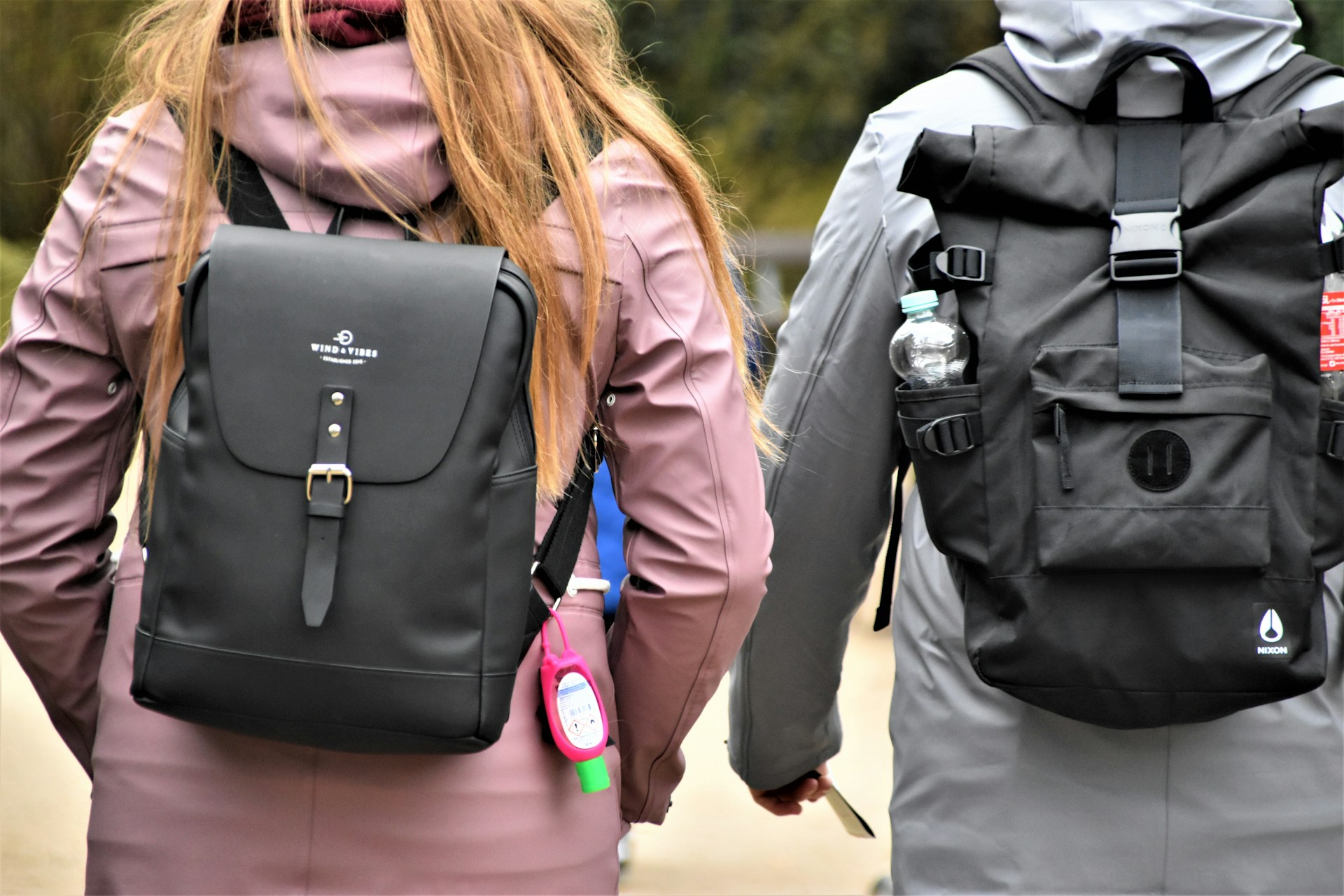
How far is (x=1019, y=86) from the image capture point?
1949 mm

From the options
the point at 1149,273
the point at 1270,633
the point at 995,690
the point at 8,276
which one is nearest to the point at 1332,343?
the point at 1149,273

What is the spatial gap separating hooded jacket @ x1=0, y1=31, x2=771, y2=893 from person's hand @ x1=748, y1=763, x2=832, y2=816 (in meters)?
0.61

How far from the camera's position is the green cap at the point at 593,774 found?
1641mm

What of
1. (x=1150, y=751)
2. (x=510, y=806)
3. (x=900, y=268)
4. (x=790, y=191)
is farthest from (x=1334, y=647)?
(x=790, y=191)

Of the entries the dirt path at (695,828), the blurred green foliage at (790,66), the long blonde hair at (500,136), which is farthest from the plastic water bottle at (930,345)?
the blurred green foliage at (790,66)

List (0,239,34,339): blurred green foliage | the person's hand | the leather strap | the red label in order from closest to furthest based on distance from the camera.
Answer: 1. the leather strap
2. the red label
3. the person's hand
4. (0,239,34,339): blurred green foliage

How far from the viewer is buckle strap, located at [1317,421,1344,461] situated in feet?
5.85

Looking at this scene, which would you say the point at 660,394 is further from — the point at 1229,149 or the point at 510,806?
the point at 1229,149

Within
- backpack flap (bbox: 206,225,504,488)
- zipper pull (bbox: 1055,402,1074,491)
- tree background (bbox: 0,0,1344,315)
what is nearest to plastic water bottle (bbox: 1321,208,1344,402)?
zipper pull (bbox: 1055,402,1074,491)

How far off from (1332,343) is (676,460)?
2.84 ft

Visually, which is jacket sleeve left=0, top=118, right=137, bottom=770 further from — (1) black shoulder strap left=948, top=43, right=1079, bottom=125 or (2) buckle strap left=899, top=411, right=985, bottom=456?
(1) black shoulder strap left=948, top=43, right=1079, bottom=125

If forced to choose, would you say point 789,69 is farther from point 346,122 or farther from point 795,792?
point 346,122

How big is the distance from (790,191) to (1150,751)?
977 centimetres

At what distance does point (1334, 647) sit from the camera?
1.92 meters
